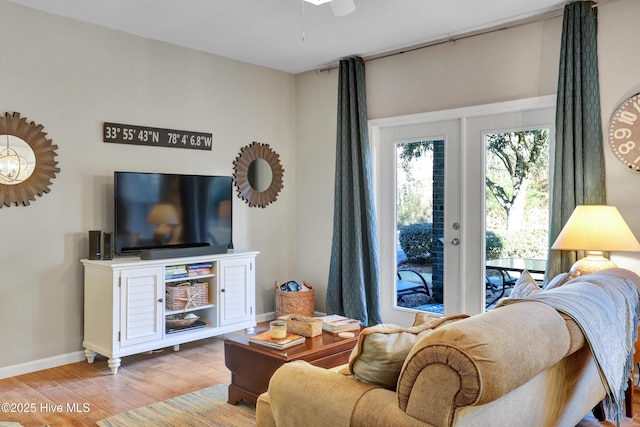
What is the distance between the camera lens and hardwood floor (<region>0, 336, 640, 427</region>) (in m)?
2.97

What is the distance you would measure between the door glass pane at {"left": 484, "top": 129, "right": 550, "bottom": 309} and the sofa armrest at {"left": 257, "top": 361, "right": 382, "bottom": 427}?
2799 mm

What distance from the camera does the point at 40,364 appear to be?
12.4 ft

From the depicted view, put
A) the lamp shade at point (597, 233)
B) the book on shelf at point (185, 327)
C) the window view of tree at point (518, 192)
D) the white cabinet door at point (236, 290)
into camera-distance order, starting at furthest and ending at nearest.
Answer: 1. the white cabinet door at point (236, 290)
2. the book on shelf at point (185, 327)
3. the window view of tree at point (518, 192)
4. the lamp shade at point (597, 233)

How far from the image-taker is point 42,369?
3779 mm

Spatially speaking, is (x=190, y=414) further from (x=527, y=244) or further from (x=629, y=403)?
(x=527, y=244)

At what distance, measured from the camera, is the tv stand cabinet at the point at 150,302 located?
3717 mm

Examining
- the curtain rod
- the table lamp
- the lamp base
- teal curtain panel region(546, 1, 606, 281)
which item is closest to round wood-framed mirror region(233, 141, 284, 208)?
the curtain rod

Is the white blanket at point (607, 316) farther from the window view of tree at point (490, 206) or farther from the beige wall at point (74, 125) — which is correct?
the beige wall at point (74, 125)

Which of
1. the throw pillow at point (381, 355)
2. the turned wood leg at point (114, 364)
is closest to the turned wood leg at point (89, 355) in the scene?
the turned wood leg at point (114, 364)

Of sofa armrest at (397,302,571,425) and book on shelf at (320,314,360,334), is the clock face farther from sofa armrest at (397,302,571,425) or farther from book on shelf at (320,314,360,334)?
sofa armrest at (397,302,571,425)

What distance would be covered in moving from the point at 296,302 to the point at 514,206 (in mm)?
2133

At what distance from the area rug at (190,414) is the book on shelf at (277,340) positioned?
0.40 metres

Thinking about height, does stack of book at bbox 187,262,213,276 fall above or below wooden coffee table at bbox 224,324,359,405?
above

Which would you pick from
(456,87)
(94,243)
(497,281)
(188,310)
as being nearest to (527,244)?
(497,281)
